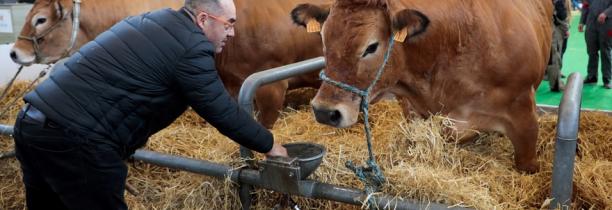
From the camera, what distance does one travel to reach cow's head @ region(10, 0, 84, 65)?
4.33 meters

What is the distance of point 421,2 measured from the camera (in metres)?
2.87

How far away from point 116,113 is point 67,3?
267cm

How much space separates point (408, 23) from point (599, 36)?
20.4 ft

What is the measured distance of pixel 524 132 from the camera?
3027 millimetres

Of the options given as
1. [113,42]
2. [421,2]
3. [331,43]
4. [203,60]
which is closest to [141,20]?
[113,42]

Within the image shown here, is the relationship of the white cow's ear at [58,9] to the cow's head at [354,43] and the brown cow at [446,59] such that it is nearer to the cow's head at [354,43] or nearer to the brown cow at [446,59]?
the brown cow at [446,59]

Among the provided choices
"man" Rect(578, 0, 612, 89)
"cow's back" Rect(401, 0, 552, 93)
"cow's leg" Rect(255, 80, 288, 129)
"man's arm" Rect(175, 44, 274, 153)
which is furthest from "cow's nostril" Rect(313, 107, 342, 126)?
"man" Rect(578, 0, 612, 89)

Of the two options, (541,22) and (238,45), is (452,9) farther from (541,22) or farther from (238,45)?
(238,45)

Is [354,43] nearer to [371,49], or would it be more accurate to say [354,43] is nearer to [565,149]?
[371,49]

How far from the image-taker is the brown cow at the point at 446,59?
2.51m

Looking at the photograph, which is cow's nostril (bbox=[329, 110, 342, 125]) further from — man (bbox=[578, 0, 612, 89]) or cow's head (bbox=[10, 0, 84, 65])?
man (bbox=[578, 0, 612, 89])

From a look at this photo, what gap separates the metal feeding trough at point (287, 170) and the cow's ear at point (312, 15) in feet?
2.55

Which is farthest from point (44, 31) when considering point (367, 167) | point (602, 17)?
point (602, 17)

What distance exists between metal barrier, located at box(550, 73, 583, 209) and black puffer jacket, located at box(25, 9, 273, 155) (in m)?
1.16
